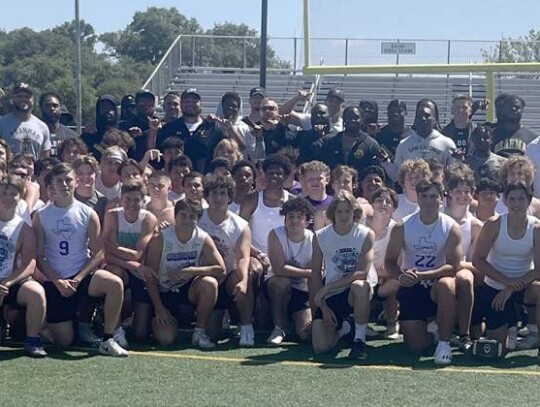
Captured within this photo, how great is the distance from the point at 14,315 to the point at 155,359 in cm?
129

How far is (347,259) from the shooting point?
8.77m

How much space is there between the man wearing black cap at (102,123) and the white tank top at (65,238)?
263cm

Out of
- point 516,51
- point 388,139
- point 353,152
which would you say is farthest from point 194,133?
point 516,51

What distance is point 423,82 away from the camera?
24.8 meters

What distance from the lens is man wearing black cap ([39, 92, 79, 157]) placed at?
11.3 metres

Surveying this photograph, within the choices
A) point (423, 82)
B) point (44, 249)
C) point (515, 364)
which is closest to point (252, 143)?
point (44, 249)

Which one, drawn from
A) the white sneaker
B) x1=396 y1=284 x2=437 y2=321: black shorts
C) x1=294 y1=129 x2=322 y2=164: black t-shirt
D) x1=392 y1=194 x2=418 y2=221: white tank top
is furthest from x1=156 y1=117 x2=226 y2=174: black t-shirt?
x1=396 y1=284 x2=437 y2=321: black shorts

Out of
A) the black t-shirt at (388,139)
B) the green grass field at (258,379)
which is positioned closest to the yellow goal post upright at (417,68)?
the black t-shirt at (388,139)

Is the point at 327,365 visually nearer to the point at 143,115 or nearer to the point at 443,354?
the point at 443,354

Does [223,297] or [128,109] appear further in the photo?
[128,109]

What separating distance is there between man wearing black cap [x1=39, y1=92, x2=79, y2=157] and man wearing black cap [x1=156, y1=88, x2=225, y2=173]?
3.36ft

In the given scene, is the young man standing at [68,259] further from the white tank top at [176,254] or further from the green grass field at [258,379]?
the white tank top at [176,254]

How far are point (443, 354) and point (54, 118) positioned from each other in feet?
16.7

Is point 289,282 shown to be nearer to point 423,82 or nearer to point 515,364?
point 515,364
